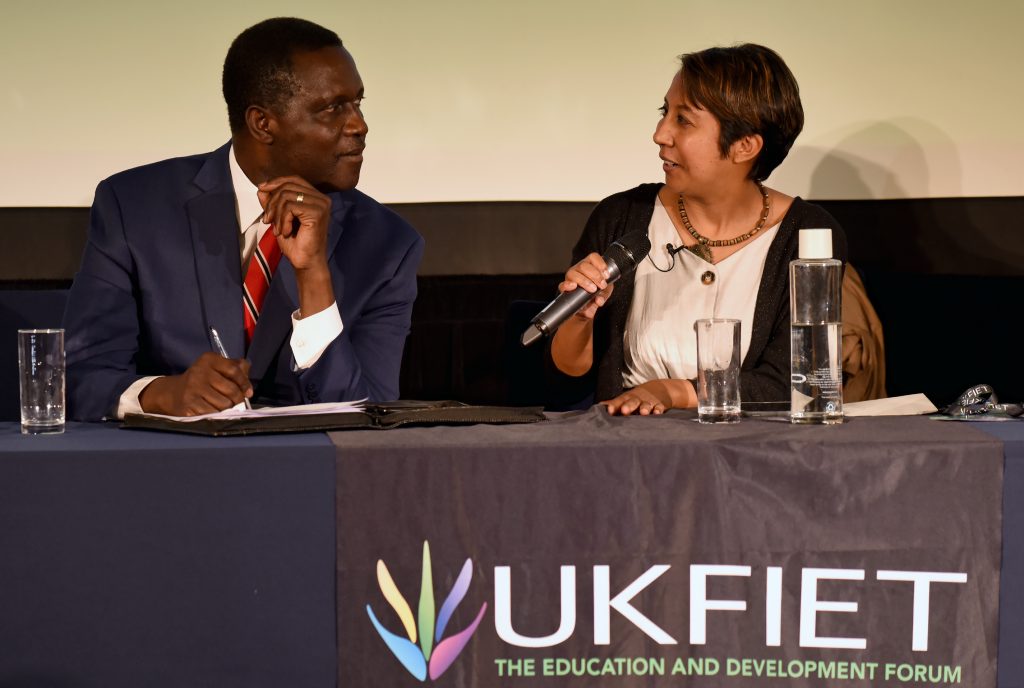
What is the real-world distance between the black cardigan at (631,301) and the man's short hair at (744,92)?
0.19 metres

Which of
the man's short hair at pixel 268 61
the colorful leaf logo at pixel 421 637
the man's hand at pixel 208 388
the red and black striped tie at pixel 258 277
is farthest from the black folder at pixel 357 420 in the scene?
the man's short hair at pixel 268 61

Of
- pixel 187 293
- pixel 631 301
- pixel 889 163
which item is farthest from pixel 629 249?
pixel 889 163

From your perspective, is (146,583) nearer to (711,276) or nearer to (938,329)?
(711,276)

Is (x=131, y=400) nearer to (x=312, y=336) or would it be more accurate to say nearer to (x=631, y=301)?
(x=312, y=336)

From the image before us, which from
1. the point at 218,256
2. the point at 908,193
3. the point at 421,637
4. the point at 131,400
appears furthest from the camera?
the point at 908,193

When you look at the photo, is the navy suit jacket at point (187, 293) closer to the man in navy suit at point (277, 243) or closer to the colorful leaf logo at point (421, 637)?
the man in navy suit at point (277, 243)

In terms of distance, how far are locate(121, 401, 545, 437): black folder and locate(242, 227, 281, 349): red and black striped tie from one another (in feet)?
1.92

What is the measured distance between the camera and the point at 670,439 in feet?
5.01

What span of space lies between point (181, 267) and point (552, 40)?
59.3 inches

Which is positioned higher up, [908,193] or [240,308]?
[908,193]

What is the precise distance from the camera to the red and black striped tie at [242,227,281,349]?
2285mm

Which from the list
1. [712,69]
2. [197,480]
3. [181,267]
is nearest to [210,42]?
[181,267]

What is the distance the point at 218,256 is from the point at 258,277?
0.28 feet

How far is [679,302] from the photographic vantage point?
2467 mm
